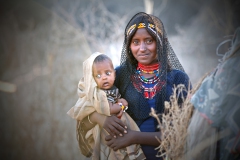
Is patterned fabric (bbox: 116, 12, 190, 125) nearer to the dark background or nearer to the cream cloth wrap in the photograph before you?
the cream cloth wrap

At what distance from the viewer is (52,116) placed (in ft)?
15.2

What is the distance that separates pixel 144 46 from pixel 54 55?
267cm

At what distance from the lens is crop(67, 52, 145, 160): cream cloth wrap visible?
8.04 feet

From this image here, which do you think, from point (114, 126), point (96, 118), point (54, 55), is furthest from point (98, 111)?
point (54, 55)

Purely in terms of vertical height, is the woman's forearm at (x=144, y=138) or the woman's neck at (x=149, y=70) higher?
the woman's neck at (x=149, y=70)

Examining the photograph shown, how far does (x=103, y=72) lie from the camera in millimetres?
2484

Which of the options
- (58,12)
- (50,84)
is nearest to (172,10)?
(58,12)

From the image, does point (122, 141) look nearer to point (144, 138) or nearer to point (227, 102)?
point (144, 138)

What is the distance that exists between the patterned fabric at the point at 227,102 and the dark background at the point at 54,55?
2.75 meters

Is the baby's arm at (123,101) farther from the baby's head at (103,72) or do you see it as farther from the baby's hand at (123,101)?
the baby's head at (103,72)

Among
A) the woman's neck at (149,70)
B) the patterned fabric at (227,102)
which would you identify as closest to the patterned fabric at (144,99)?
the woman's neck at (149,70)

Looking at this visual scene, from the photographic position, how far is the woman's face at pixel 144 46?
2529mm

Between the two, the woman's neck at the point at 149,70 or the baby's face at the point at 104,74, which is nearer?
the baby's face at the point at 104,74

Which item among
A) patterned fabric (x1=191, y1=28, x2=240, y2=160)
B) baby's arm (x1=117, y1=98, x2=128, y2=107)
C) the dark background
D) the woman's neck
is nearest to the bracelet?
baby's arm (x1=117, y1=98, x2=128, y2=107)
